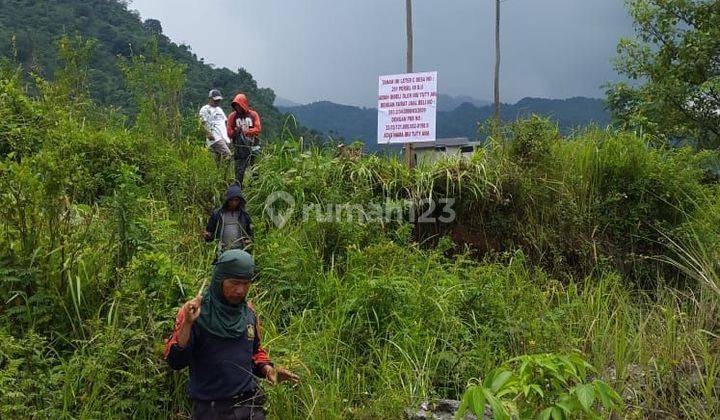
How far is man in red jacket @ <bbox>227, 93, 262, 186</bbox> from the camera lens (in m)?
6.70

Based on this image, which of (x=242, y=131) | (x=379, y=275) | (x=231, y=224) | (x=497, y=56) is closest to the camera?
(x=379, y=275)

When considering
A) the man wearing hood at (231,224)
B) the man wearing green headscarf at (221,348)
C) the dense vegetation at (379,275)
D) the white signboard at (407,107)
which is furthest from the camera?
the white signboard at (407,107)

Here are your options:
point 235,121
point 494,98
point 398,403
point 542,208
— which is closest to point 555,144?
point 542,208

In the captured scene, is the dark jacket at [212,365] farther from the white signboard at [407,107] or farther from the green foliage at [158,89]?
the green foliage at [158,89]

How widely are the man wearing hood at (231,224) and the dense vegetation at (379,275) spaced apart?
0.19m

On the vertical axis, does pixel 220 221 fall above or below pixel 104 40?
below

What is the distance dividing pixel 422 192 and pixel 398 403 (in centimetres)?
321

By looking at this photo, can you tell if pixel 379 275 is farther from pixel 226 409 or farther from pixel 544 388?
pixel 544 388

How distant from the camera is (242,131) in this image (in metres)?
6.76

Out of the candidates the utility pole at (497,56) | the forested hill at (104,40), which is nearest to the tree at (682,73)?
the utility pole at (497,56)

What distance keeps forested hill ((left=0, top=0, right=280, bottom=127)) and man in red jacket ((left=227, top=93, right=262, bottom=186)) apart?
28.8ft

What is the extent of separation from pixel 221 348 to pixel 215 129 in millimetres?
4690

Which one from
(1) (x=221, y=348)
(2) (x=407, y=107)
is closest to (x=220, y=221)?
(1) (x=221, y=348)

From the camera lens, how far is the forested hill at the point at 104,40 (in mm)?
18922
